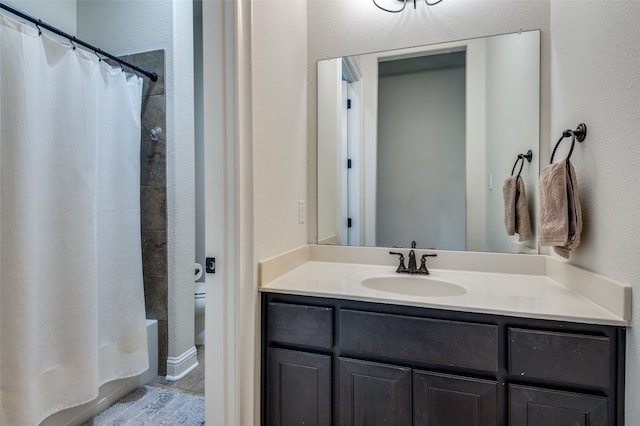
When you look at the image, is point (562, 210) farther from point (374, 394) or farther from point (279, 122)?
point (279, 122)

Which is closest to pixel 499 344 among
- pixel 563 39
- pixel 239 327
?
pixel 239 327

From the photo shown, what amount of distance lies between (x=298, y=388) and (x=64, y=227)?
1.26 m

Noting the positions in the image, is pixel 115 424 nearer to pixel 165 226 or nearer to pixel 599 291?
pixel 165 226

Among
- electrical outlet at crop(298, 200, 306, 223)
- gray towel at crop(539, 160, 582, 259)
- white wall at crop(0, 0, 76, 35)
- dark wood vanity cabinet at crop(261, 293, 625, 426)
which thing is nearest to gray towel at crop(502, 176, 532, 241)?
gray towel at crop(539, 160, 582, 259)

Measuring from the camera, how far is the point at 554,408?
94 cm

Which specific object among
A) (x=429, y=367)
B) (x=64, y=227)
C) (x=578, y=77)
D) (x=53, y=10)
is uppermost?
(x=53, y=10)

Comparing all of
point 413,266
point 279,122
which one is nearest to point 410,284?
point 413,266

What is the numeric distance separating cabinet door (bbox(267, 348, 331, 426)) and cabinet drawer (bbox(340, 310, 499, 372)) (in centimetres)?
14

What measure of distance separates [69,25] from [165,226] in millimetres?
1481

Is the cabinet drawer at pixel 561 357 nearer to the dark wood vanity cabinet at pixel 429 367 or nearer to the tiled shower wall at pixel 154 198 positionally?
the dark wood vanity cabinet at pixel 429 367

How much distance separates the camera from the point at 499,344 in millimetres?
996

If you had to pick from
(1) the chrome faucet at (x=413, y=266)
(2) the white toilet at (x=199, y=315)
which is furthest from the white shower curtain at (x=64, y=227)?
(1) the chrome faucet at (x=413, y=266)

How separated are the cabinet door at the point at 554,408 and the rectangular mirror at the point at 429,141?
0.67m

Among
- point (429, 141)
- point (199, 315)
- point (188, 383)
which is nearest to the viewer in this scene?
point (429, 141)
